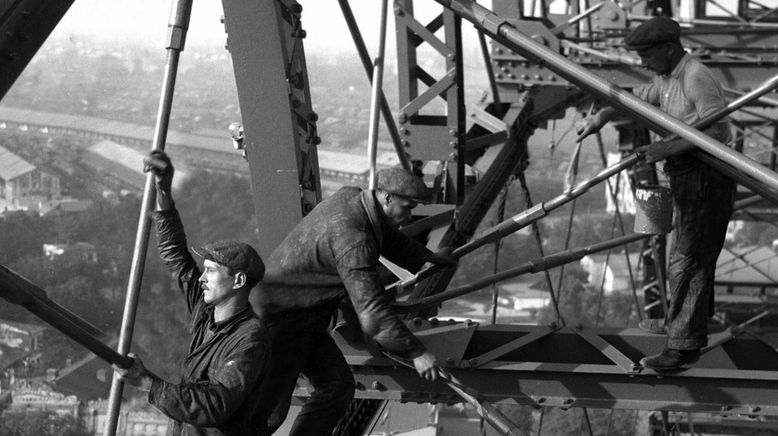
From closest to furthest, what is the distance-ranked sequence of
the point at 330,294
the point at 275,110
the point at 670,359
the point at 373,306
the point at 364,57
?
the point at 373,306 < the point at 330,294 < the point at 275,110 < the point at 670,359 < the point at 364,57

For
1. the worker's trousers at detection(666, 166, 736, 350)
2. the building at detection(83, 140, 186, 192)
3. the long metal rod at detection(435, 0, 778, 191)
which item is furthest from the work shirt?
the building at detection(83, 140, 186, 192)

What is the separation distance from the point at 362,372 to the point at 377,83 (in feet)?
6.61

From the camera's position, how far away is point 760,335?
9359mm

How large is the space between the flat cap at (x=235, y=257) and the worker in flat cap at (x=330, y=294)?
2.91 ft

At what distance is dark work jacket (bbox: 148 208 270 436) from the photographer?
17.8 feet

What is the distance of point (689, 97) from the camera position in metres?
7.80

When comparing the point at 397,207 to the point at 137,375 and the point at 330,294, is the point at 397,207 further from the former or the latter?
the point at 137,375

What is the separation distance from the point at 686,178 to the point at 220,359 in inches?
143

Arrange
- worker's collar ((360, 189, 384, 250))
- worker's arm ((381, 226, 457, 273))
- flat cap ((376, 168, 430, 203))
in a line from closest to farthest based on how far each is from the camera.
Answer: flat cap ((376, 168, 430, 203)) < worker's collar ((360, 189, 384, 250)) < worker's arm ((381, 226, 457, 273))

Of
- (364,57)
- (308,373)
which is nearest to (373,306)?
(308,373)

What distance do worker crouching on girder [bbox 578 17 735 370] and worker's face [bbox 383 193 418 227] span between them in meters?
1.82

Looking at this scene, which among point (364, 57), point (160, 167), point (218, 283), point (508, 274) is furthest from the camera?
point (364, 57)

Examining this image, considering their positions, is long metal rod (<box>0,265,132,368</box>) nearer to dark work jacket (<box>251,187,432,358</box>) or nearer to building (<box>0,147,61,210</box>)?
dark work jacket (<box>251,187,432,358</box>)

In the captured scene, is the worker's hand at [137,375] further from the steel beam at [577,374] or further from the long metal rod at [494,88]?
the long metal rod at [494,88]
